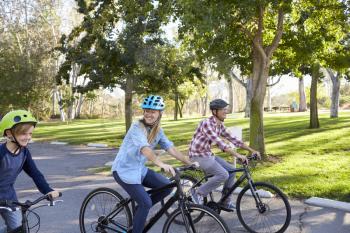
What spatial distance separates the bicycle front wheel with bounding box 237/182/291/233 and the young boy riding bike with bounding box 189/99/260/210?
0.81ft

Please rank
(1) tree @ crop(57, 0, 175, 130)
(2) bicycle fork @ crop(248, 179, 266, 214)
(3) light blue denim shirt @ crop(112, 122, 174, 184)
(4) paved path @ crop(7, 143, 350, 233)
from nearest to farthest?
(3) light blue denim shirt @ crop(112, 122, 174, 184), (2) bicycle fork @ crop(248, 179, 266, 214), (4) paved path @ crop(7, 143, 350, 233), (1) tree @ crop(57, 0, 175, 130)

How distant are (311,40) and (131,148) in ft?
30.9

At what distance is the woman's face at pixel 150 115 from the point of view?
4.59 meters

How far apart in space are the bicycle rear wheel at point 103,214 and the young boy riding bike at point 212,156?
1.20 metres

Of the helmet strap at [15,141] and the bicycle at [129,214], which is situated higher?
the helmet strap at [15,141]

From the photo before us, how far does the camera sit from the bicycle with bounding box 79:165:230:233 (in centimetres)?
426

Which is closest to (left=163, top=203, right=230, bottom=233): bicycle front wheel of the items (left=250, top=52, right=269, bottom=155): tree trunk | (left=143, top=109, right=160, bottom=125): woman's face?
(left=143, top=109, right=160, bottom=125): woman's face

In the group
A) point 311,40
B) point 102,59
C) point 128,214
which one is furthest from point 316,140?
point 128,214

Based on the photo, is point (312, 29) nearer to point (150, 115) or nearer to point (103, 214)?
point (150, 115)

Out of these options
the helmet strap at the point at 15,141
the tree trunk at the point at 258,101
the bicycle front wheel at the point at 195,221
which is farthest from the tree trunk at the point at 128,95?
the helmet strap at the point at 15,141

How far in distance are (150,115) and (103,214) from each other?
1.54 metres

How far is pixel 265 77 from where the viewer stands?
Answer: 12.2 metres

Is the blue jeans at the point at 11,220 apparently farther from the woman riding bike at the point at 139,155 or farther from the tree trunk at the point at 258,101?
the tree trunk at the point at 258,101

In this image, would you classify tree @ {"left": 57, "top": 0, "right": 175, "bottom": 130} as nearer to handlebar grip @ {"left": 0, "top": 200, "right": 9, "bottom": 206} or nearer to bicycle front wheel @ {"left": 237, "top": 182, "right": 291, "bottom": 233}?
bicycle front wheel @ {"left": 237, "top": 182, "right": 291, "bottom": 233}
